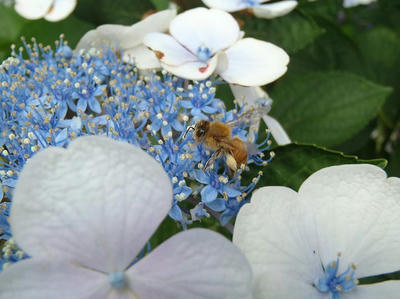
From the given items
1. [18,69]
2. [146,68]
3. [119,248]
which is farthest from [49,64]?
[119,248]

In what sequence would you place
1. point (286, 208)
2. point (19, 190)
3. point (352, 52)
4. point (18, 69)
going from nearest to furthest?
point (19, 190) < point (286, 208) < point (18, 69) < point (352, 52)

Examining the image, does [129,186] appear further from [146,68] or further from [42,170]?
[146,68]

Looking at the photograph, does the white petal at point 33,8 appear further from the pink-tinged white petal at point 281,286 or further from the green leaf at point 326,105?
the pink-tinged white petal at point 281,286

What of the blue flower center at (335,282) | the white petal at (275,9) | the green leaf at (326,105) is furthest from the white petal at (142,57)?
the blue flower center at (335,282)

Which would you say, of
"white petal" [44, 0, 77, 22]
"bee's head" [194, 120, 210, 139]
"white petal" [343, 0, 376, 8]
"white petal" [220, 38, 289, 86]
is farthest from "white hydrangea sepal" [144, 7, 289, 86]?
"white petal" [343, 0, 376, 8]

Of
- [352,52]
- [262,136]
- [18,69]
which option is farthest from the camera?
[352,52]

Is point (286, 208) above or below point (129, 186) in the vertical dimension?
below

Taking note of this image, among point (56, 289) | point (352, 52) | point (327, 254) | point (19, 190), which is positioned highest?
point (19, 190)
